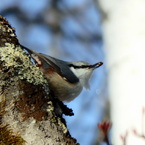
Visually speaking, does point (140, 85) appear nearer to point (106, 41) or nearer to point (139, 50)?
point (139, 50)

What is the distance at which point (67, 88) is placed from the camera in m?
1.83

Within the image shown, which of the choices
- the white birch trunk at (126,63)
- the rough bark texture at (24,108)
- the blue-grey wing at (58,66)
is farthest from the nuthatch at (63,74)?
the rough bark texture at (24,108)

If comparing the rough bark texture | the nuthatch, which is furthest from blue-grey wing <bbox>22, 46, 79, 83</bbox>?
the rough bark texture

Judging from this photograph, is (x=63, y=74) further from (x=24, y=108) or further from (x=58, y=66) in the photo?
(x=24, y=108)

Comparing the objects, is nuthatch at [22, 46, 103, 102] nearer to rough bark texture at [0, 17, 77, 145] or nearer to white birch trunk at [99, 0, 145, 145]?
white birch trunk at [99, 0, 145, 145]

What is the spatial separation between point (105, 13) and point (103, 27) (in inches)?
3.6

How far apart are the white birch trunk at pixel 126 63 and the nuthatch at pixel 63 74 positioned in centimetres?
17

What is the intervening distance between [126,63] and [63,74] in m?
0.49

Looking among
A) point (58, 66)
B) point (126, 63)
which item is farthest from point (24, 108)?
point (126, 63)

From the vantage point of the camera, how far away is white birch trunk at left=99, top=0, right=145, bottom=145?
1.98 meters

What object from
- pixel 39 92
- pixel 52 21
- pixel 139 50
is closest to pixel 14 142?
pixel 39 92

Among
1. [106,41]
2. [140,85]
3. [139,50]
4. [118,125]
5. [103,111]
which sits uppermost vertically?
[103,111]

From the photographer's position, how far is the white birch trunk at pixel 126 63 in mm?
1984

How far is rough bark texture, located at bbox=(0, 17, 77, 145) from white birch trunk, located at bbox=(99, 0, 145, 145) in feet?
Answer: 2.65
